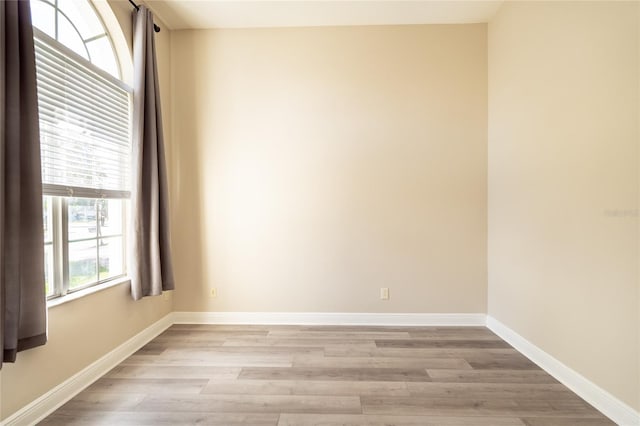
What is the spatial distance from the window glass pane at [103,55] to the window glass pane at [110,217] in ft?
3.49

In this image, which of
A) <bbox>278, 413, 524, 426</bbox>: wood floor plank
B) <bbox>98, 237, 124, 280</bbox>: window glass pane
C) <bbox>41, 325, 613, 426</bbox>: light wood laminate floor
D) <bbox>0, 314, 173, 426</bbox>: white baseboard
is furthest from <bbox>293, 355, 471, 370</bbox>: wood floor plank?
<bbox>98, 237, 124, 280</bbox>: window glass pane

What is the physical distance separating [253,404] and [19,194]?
169 cm

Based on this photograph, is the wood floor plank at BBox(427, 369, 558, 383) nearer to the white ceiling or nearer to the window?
the window

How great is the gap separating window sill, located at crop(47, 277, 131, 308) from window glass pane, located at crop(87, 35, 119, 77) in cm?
168

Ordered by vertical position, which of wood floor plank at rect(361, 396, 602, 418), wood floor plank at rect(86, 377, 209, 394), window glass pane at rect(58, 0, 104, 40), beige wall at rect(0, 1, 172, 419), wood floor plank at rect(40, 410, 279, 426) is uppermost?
window glass pane at rect(58, 0, 104, 40)

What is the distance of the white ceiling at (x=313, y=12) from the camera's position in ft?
8.23

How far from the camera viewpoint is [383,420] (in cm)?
157

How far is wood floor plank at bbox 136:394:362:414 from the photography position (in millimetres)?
1659

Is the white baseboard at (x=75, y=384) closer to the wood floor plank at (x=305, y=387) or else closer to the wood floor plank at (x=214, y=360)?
the wood floor plank at (x=214, y=360)

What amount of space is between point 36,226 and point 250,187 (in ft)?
5.39

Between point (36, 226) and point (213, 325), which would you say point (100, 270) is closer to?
point (36, 226)

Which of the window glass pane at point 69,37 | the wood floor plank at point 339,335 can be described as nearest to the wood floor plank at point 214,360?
the wood floor plank at point 339,335

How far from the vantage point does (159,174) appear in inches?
96.0

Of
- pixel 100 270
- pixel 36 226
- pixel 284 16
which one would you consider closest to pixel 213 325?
pixel 100 270
